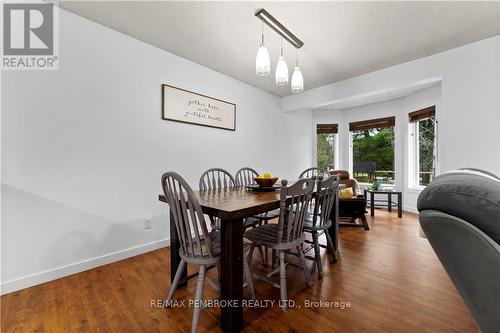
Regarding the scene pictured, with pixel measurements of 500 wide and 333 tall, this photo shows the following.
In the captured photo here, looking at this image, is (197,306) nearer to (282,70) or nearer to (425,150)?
(282,70)

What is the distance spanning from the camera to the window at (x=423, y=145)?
415cm

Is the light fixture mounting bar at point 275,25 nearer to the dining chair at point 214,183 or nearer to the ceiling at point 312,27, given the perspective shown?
the ceiling at point 312,27

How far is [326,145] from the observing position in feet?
18.5

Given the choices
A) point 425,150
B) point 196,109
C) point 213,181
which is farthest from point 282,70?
point 425,150

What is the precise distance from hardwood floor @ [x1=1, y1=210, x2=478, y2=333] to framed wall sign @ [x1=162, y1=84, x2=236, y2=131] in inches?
68.7

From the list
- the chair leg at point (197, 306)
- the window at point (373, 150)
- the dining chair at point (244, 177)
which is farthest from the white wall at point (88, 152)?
the window at point (373, 150)

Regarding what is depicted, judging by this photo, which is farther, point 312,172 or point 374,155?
point 374,155

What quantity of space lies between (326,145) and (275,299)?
458cm

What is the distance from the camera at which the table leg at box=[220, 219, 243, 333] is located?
131cm

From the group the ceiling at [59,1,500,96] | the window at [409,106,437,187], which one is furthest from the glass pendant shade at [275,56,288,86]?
the window at [409,106,437,187]

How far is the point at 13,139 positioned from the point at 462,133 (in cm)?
455

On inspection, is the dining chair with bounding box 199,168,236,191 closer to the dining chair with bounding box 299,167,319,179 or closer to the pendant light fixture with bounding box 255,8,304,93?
the dining chair with bounding box 299,167,319,179

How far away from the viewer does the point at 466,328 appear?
53.5 inches

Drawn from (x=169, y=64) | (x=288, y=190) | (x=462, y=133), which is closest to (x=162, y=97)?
(x=169, y=64)
